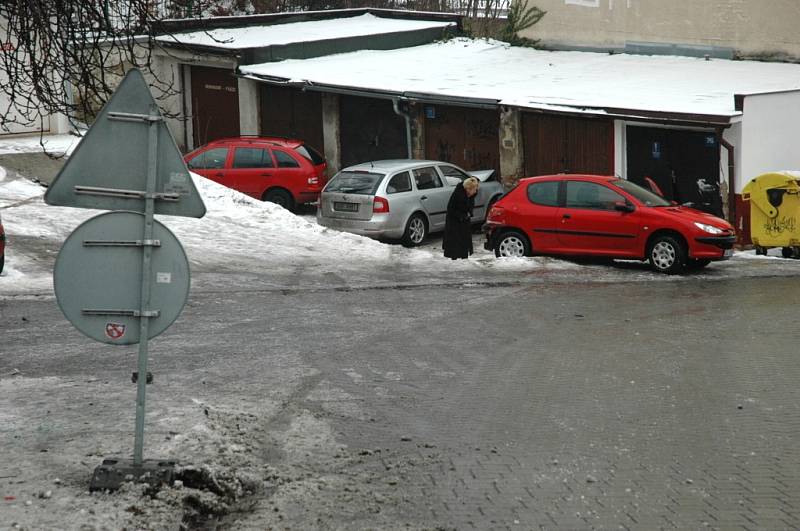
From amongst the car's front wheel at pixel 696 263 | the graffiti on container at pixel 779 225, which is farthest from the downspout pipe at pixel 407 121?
the car's front wheel at pixel 696 263

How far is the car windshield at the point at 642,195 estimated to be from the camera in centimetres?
1912

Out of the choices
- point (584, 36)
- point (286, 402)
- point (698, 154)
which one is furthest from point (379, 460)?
point (584, 36)

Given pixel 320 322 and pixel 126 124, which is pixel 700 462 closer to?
pixel 126 124

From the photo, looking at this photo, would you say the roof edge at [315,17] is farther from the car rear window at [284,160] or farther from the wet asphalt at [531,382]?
the wet asphalt at [531,382]

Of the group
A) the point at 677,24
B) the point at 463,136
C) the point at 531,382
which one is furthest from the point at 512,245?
the point at 677,24

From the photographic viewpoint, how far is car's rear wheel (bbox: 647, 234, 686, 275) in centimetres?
1842

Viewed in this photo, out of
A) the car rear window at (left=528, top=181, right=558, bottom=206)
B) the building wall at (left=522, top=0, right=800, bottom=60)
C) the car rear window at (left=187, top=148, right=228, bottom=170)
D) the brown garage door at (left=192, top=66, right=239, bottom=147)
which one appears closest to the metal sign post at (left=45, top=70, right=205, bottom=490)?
the car rear window at (left=528, top=181, right=558, bottom=206)

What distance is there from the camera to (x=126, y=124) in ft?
22.4

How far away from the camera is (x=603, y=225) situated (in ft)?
62.1

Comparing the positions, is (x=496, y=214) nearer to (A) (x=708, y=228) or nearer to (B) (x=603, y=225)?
(B) (x=603, y=225)

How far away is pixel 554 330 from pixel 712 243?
5.98 metres

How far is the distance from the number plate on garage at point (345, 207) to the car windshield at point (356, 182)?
0.24 meters

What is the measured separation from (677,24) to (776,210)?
29.4 ft

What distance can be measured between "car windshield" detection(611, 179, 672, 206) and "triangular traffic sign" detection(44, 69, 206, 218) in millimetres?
13154
